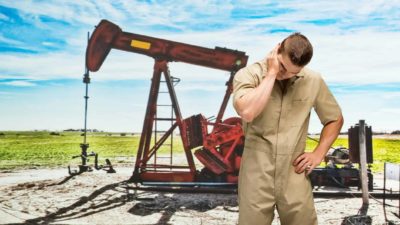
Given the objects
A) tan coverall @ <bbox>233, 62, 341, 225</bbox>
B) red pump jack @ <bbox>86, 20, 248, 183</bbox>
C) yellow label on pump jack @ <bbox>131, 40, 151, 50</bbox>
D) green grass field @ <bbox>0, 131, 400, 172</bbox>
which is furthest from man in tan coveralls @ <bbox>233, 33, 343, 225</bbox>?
green grass field @ <bbox>0, 131, 400, 172</bbox>

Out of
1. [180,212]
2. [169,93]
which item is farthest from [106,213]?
[169,93]

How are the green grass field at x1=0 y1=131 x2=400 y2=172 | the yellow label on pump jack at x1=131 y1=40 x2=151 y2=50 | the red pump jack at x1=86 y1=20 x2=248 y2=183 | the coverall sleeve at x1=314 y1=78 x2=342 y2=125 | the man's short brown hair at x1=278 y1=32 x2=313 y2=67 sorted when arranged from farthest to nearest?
the green grass field at x1=0 y1=131 x2=400 y2=172, the yellow label on pump jack at x1=131 y1=40 x2=151 y2=50, the red pump jack at x1=86 y1=20 x2=248 y2=183, the coverall sleeve at x1=314 y1=78 x2=342 y2=125, the man's short brown hair at x1=278 y1=32 x2=313 y2=67

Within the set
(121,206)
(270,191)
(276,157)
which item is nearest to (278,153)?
(276,157)

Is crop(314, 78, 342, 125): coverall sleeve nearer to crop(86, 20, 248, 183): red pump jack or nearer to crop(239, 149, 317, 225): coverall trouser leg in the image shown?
crop(239, 149, 317, 225): coverall trouser leg

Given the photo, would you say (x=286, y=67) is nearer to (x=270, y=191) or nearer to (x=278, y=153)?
(x=278, y=153)

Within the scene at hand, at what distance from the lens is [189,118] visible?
9172mm

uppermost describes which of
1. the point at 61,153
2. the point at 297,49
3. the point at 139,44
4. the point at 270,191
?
the point at 139,44

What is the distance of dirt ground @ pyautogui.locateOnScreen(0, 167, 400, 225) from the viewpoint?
594 centimetres

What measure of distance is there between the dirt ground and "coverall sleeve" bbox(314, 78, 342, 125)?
4.28 metres

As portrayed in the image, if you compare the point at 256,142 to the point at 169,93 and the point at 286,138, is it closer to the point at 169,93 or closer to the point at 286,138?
the point at 286,138

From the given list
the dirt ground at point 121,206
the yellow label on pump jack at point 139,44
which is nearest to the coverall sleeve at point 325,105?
the dirt ground at point 121,206

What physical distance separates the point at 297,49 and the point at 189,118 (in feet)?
25.8

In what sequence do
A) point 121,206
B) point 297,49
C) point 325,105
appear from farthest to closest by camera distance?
point 121,206 < point 325,105 < point 297,49

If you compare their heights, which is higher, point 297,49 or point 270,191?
point 297,49
